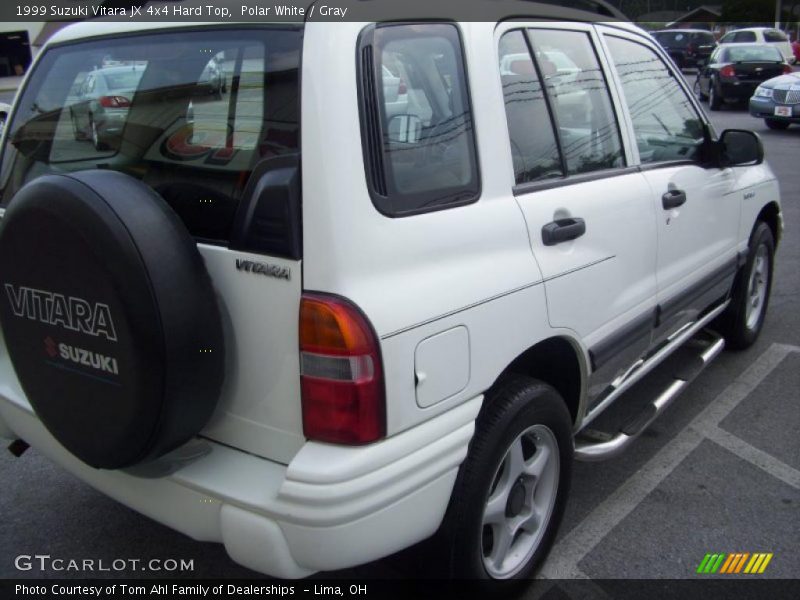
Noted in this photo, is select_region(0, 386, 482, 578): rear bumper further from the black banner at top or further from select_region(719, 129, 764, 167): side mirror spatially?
select_region(719, 129, 764, 167): side mirror

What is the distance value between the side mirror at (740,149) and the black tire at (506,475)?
1813 millimetres

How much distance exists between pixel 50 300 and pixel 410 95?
1.11 m

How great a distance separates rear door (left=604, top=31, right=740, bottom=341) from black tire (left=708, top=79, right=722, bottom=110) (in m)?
16.7

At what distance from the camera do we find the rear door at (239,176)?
1983 millimetres

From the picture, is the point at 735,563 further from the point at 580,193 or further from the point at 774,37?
the point at 774,37

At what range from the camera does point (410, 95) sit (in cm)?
215

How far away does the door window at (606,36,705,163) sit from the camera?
3225 millimetres

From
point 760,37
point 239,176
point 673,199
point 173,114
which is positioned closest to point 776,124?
point 760,37

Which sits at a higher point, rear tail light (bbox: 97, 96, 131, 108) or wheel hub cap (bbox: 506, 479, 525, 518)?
rear tail light (bbox: 97, 96, 131, 108)

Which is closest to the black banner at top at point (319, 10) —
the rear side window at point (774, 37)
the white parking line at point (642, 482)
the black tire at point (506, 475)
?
Result: the black tire at point (506, 475)

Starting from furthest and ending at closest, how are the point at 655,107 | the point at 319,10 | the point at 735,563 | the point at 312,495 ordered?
1. the point at 655,107
2. the point at 735,563
3. the point at 319,10
4. the point at 312,495

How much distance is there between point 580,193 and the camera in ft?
8.86

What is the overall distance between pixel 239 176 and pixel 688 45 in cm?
3022

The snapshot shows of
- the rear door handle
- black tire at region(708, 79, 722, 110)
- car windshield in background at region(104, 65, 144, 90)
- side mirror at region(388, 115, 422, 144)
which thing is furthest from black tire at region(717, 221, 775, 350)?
black tire at region(708, 79, 722, 110)
